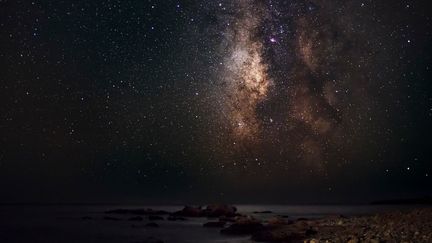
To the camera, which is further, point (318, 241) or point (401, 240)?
point (318, 241)

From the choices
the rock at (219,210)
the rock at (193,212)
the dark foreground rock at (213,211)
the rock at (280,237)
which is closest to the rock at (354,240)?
the rock at (280,237)

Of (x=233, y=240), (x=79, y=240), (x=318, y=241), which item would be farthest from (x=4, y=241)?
(x=318, y=241)

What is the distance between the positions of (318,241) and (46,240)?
1438 inches

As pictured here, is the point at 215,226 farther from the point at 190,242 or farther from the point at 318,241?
the point at 318,241

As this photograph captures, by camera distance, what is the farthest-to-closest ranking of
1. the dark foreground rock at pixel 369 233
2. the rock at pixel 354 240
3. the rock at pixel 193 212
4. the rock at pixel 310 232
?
the rock at pixel 193 212 < the rock at pixel 310 232 < the dark foreground rock at pixel 369 233 < the rock at pixel 354 240

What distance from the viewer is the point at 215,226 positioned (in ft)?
217

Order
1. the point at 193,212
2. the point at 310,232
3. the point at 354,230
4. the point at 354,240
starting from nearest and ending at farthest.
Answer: the point at 354,240 → the point at 354,230 → the point at 310,232 → the point at 193,212

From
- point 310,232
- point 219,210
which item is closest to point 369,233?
point 310,232

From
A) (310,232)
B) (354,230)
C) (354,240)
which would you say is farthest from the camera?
(310,232)

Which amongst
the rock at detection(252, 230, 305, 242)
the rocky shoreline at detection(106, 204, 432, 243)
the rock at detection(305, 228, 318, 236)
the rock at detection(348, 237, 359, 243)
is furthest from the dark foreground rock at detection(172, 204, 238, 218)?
the rock at detection(348, 237, 359, 243)

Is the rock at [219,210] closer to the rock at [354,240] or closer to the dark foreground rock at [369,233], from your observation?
the dark foreground rock at [369,233]

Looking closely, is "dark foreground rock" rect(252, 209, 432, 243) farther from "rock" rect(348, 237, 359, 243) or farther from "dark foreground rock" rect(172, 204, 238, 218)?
"dark foreground rock" rect(172, 204, 238, 218)

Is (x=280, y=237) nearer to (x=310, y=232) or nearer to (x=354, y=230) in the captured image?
(x=310, y=232)

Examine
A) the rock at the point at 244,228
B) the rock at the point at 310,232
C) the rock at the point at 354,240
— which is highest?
the rock at the point at 354,240
